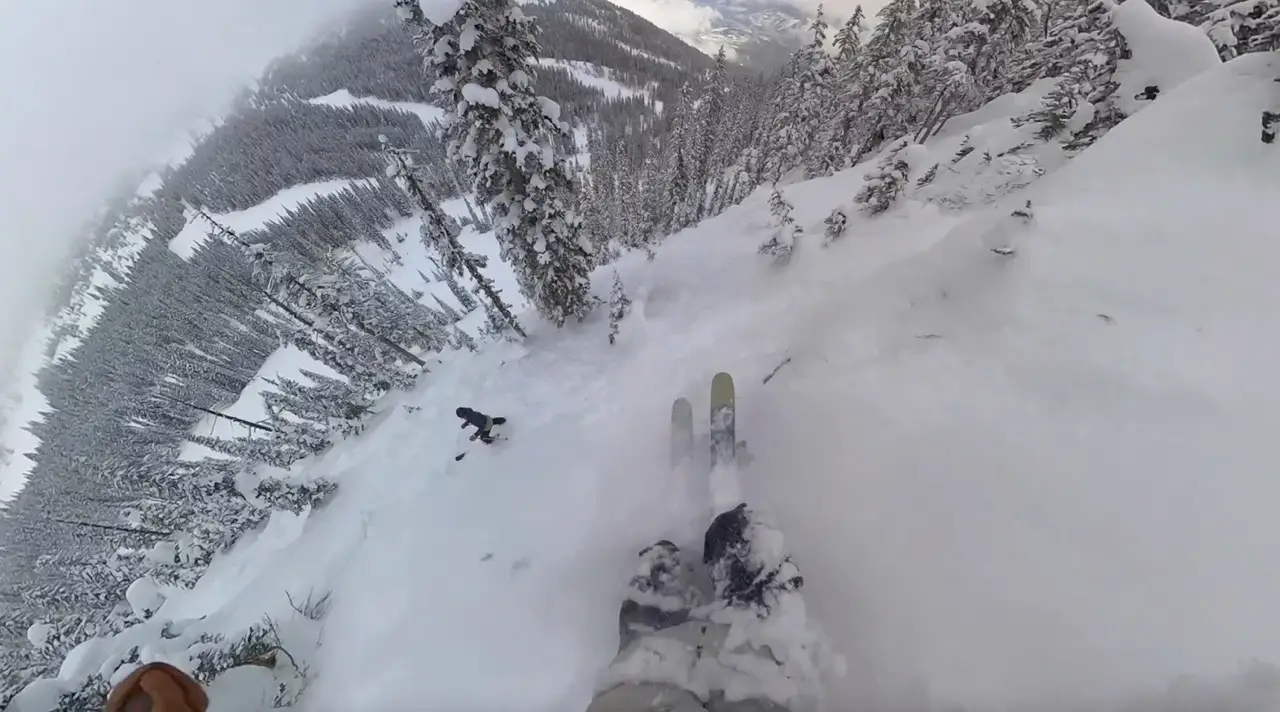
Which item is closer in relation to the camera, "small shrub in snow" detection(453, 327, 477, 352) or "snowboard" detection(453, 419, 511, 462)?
"snowboard" detection(453, 419, 511, 462)

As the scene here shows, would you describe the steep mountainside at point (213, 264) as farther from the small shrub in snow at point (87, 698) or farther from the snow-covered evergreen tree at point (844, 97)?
the snow-covered evergreen tree at point (844, 97)

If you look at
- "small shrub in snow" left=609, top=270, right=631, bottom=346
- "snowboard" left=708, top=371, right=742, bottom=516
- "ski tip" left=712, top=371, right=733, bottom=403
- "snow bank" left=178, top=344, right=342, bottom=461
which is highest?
"ski tip" left=712, top=371, right=733, bottom=403

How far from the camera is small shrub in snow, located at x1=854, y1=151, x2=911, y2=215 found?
1293 cm

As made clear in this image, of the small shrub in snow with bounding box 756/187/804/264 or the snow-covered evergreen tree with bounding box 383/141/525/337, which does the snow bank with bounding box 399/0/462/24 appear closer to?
the snow-covered evergreen tree with bounding box 383/141/525/337

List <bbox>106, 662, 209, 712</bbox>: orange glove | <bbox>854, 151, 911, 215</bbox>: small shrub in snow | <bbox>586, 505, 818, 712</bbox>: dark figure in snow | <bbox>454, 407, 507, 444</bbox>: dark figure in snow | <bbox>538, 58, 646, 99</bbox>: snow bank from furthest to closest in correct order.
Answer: <bbox>538, 58, 646, 99</bbox>: snow bank, <bbox>854, 151, 911, 215</bbox>: small shrub in snow, <bbox>454, 407, 507, 444</bbox>: dark figure in snow, <bbox>586, 505, 818, 712</bbox>: dark figure in snow, <bbox>106, 662, 209, 712</bbox>: orange glove

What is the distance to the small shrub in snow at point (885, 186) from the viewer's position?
42.4 ft

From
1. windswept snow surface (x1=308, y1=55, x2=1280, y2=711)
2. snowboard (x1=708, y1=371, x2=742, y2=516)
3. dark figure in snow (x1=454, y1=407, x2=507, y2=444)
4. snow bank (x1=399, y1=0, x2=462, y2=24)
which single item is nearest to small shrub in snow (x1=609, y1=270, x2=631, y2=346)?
windswept snow surface (x1=308, y1=55, x2=1280, y2=711)

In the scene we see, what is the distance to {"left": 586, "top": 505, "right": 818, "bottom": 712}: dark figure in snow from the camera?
4.50 m

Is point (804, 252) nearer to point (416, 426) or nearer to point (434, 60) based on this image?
point (434, 60)

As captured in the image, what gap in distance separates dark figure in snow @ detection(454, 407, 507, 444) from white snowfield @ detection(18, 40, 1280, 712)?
1.55ft

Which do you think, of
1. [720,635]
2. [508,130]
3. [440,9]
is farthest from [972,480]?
[440,9]

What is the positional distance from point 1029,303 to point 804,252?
6996 millimetres

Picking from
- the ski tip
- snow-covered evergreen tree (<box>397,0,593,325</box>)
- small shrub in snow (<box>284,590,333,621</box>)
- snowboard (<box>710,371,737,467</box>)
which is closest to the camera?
snowboard (<box>710,371,737,467</box>)

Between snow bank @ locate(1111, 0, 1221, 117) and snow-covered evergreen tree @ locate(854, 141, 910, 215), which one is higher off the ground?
snow bank @ locate(1111, 0, 1221, 117)
